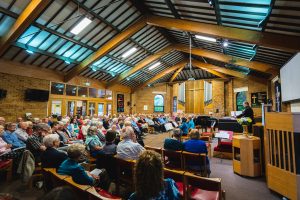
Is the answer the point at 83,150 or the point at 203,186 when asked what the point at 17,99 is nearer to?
the point at 83,150

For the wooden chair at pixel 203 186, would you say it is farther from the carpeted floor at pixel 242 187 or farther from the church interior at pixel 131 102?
the carpeted floor at pixel 242 187

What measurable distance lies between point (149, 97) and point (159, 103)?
110 cm

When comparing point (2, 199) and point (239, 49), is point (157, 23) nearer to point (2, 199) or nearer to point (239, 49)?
point (239, 49)

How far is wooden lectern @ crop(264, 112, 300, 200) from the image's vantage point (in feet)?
8.18

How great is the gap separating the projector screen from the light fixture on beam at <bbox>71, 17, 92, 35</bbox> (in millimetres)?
6645

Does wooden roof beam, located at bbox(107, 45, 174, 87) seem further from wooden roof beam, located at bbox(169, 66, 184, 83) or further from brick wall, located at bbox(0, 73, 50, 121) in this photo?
brick wall, located at bbox(0, 73, 50, 121)

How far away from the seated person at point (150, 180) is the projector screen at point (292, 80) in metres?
5.35

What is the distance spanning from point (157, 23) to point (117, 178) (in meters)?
6.34

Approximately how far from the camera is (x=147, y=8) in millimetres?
7316

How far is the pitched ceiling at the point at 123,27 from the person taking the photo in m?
4.49

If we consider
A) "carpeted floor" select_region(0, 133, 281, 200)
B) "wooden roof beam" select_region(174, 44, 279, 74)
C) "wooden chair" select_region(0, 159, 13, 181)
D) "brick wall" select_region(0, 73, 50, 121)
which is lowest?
"carpeted floor" select_region(0, 133, 281, 200)

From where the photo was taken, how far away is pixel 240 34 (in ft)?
17.7

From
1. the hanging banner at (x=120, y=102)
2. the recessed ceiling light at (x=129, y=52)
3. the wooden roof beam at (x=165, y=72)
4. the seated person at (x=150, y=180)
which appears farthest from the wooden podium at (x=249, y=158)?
the hanging banner at (x=120, y=102)

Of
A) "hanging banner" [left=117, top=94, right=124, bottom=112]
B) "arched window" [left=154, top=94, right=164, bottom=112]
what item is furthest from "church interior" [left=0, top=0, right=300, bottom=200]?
Result: "arched window" [left=154, top=94, right=164, bottom=112]
